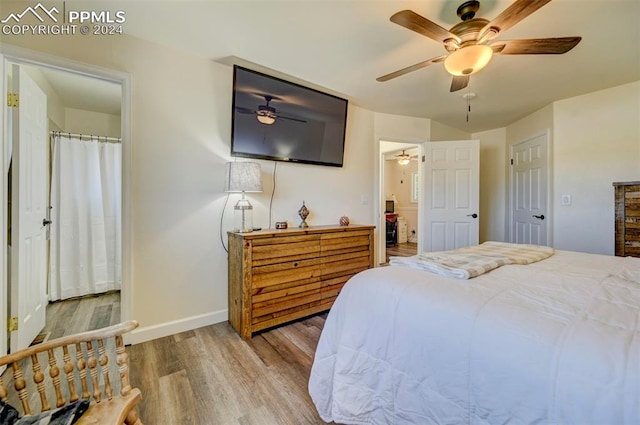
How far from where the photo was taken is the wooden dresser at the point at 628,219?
7.37 feet

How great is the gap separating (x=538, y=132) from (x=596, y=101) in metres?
0.61

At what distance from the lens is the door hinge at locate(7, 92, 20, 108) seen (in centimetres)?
173

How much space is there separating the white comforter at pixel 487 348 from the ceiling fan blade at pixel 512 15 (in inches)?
51.0

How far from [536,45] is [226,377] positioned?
278cm

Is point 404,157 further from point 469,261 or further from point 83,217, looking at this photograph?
point 83,217

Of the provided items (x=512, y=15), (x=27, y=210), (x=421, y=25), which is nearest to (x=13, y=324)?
(x=27, y=210)

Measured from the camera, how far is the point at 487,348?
0.81 m

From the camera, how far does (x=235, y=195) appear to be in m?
2.49

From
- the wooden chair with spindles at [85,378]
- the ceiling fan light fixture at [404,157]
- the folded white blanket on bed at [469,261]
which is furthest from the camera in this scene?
the ceiling fan light fixture at [404,157]

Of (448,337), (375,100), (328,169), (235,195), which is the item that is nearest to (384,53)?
(375,100)

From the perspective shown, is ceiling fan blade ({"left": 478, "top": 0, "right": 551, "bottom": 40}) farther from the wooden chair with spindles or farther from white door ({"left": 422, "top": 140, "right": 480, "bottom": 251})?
white door ({"left": 422, "top": 140, "right": 480, "bottom": 251})

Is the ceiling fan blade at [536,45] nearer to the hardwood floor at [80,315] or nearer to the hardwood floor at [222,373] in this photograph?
the hardwood floor at [222,373]

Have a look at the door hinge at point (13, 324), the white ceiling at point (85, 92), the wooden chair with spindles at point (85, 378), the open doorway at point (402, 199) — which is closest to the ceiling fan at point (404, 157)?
the open doorway at point (402, 199)

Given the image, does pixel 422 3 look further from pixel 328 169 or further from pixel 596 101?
pixel 596 101
